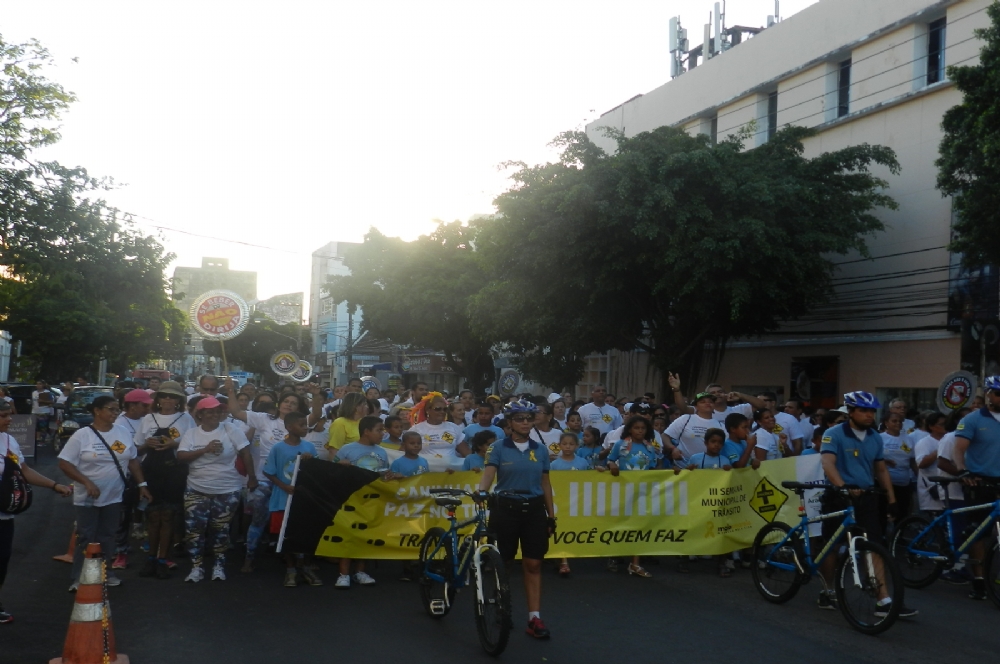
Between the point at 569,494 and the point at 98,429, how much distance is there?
4541 mm

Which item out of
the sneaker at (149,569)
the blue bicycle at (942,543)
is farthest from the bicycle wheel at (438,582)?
the blue bicycle at (942,543)

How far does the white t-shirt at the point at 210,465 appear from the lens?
364 inches

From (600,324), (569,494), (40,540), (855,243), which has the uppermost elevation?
(855,243)

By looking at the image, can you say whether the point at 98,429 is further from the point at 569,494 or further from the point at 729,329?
the point at 729,329

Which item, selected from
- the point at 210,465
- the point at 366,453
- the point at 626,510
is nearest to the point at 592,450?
the point at 626,510

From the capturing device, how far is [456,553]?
7754 mm

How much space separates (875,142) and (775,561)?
20.2 m

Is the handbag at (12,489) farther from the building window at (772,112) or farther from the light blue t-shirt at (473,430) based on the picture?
the building window at (772,112)

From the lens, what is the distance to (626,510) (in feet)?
33.9

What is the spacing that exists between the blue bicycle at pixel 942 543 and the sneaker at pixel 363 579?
4.88 meters

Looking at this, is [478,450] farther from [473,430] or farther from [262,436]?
[262,436]

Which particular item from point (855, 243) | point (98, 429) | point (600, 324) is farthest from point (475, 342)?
point (98, 429)

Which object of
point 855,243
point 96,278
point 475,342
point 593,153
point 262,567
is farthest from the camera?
point 475,342

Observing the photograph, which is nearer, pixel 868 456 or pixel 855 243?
pixel 868 456
